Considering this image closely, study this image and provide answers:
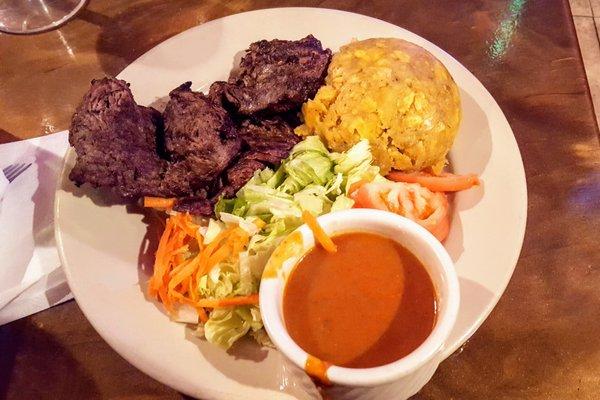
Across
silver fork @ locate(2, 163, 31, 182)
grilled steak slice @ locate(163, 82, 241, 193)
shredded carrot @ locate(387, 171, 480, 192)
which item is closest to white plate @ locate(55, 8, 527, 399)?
shredded carrot @ locate(387, 171, 480, 192)

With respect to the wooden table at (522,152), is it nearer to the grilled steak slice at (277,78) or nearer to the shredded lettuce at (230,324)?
the shredded lettuce at (230,324)

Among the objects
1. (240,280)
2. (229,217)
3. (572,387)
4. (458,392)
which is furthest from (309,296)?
(572,387)

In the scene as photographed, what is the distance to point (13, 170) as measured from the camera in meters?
2.38

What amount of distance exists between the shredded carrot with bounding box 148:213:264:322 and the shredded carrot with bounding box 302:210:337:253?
351 mm

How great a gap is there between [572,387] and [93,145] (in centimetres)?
190

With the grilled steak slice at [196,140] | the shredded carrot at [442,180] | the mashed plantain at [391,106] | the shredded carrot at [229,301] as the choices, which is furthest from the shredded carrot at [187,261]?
the shredded carrot at [442,180]

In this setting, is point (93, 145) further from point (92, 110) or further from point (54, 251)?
point (54, 251)

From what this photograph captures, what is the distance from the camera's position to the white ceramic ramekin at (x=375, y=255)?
1376 mm

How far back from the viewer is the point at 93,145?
6.41ft

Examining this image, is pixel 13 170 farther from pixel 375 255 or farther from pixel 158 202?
pixel 375 255

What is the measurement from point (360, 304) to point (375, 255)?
0.19 m

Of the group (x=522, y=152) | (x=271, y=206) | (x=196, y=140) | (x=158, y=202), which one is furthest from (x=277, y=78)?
(x=522, y=152)

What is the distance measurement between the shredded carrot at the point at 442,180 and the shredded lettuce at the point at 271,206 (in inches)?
5.9

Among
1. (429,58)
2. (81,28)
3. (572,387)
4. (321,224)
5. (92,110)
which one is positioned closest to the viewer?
(321,224)
